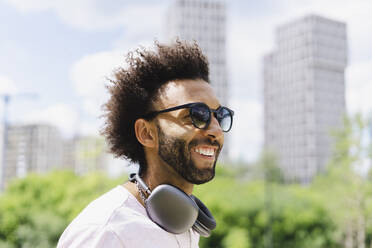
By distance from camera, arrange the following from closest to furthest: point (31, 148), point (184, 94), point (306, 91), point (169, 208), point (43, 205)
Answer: point (169, 208) < point (184, 94) < point (43, 205) < point (31, 148) < point (306, 91)

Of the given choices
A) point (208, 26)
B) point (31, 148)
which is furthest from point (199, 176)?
point (208, 26)

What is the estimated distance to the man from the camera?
118 centimetres

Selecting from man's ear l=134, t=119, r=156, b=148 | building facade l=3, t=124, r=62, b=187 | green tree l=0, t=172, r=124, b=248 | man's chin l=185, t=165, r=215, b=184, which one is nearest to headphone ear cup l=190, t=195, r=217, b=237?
man's chin l=185, t=165, r=215, b=184

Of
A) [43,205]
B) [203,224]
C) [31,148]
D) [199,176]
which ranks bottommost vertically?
[43,205]

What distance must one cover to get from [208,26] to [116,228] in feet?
256

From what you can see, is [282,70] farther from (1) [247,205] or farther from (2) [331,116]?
(1) [247,205]

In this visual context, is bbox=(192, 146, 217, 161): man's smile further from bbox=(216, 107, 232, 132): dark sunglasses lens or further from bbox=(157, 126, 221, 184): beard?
bbox=(216, 107, 232, 132): dark sunglasses lens

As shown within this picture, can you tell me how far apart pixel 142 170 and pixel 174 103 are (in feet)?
0.74

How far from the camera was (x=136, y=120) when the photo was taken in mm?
1442

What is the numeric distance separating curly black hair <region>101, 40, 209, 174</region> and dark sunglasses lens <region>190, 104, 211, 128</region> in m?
0.13

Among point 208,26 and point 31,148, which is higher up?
point 208,26

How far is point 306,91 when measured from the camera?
7700 cm

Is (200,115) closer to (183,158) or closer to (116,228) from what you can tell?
(183,158)

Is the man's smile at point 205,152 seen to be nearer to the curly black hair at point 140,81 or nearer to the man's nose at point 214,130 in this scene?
the man's nose at point 214,130
